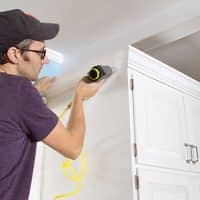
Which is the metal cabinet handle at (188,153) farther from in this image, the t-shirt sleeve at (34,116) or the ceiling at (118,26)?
the t-shirt sleeve at (34,116)

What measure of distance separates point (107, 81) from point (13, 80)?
782mm

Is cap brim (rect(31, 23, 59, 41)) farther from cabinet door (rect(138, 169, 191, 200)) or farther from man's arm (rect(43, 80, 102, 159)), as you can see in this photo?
cabinet door (rect(138, 169, 191, 200))

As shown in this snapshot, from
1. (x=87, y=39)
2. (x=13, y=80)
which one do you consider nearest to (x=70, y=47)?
(x=87, y=39)

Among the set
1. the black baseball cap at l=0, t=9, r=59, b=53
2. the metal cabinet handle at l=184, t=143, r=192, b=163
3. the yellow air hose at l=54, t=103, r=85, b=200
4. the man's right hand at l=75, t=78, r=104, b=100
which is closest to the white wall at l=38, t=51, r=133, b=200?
the yellow air hose at l=54, t=103, r=85, b=200

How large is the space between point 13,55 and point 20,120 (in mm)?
271

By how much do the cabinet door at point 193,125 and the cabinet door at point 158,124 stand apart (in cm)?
6

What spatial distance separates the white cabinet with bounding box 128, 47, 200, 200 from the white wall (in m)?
0.04

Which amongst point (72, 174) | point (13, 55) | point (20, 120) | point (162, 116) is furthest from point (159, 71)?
point (20, 120)

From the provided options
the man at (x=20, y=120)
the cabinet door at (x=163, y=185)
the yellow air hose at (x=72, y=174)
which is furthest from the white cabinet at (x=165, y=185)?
the man at (x=20, y=120)

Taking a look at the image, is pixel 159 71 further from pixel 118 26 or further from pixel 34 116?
pixel 34 116

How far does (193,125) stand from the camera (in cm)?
221

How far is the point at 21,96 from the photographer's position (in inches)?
44.5

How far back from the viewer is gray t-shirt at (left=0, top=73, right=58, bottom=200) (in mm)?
1104

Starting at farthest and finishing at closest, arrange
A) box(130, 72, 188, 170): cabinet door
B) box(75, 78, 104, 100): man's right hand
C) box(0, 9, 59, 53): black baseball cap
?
box(130, 72, 188, 170): cabinet door
box(75, 78, 104, 100): man's right hand
box(0, 9, 59, 53): black baseball cap
